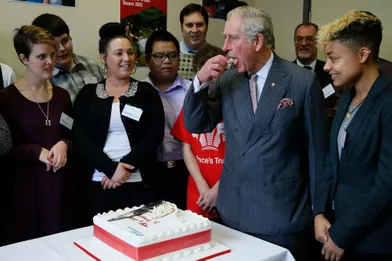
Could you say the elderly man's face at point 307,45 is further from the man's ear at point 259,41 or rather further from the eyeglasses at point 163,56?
the man's ear at point 259,41

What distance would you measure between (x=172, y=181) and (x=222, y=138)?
53 cm

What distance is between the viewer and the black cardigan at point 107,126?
6.92 ft

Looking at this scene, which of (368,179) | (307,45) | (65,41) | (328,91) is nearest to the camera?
(368,179)

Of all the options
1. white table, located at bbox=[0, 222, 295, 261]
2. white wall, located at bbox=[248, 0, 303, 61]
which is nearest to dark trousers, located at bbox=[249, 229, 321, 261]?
white table, located at bbox=[0, 222, 295, 261]

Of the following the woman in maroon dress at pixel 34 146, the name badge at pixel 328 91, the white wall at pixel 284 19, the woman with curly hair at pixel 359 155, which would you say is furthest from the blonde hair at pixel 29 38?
the white wall at pixel 284 19

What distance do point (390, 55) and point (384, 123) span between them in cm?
223

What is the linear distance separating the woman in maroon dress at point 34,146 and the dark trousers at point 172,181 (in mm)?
549

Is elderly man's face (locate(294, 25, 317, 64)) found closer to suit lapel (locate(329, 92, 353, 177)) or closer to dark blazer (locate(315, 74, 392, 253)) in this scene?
suit lapel (locate(329, 92, 353, 177))

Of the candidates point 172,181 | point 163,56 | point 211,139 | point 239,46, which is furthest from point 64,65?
point 239,46

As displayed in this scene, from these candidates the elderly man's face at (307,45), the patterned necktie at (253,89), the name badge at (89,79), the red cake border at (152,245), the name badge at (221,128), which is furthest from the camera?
the elderly man's face at (307,45)

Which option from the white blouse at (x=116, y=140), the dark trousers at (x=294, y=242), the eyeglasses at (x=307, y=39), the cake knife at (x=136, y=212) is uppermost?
the eyeglasses at (x=307, y=39)

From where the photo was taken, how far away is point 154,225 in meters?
1.32

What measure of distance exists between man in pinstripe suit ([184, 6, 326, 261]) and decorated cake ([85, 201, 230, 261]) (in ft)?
1.09

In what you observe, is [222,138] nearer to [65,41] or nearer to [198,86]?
[198,86]
